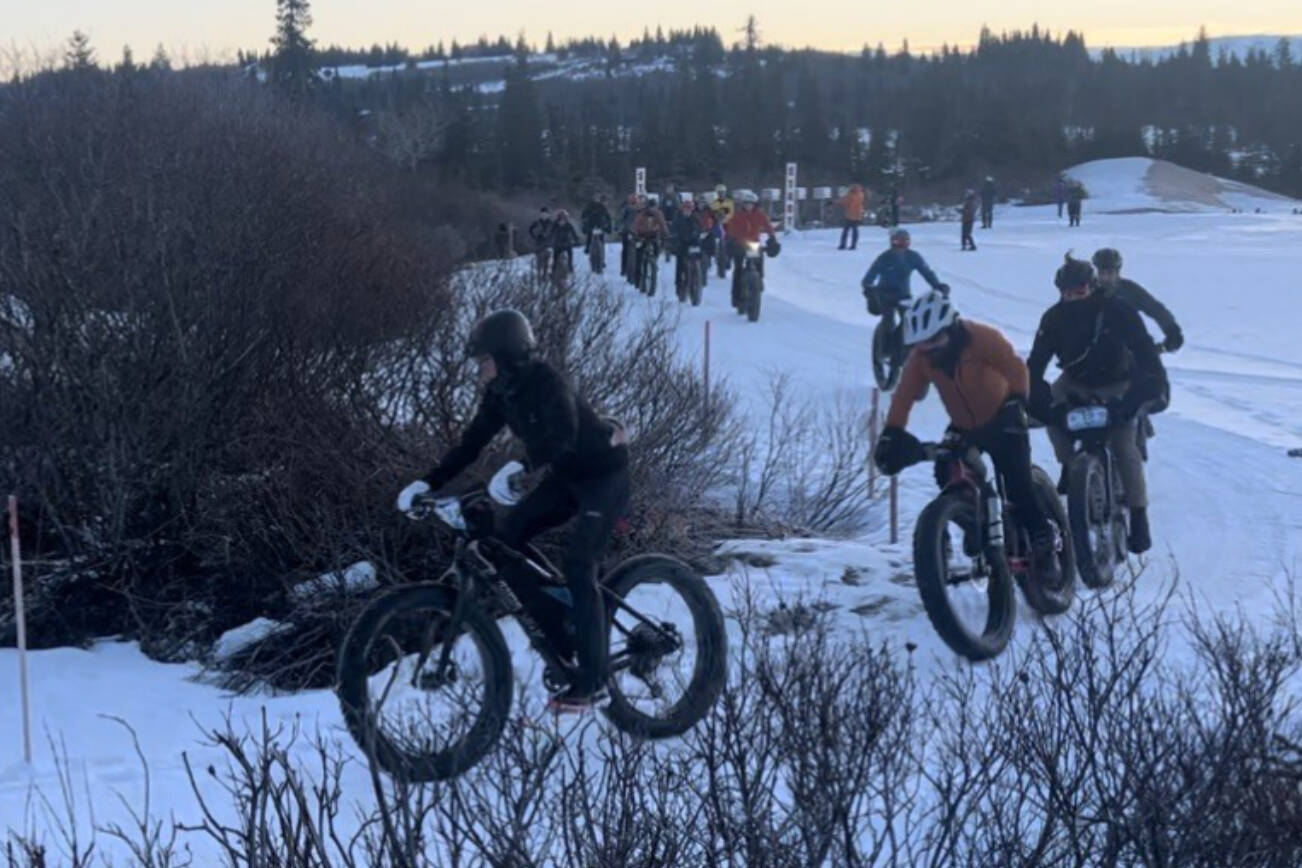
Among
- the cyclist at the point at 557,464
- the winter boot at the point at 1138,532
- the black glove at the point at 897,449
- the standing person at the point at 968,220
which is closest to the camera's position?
the cyclist at the point at 557,464

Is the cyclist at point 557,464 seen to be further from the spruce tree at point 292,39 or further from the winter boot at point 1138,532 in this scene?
the spruce tree at point 292,39

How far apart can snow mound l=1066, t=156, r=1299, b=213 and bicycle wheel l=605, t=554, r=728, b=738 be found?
52.4 meters

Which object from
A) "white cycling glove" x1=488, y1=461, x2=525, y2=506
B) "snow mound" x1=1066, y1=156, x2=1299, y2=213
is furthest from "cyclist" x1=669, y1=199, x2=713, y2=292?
"snow mound" x1=1066, y1=156, x2=1299, y2=213

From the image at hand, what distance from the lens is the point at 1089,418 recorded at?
8.73 metres

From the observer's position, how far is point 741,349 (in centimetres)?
1969

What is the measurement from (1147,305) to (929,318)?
2547 mm

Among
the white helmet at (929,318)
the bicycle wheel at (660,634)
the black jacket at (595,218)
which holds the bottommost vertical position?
the bicycle wheel at (660,634)

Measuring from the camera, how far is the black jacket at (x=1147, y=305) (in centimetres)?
931

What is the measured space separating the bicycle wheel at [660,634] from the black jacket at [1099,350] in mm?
3340

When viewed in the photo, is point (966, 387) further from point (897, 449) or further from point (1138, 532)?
point (1138, 532)

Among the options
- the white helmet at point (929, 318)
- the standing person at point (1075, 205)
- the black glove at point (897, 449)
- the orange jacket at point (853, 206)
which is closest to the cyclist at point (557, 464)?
the black glove at point (897, 449)

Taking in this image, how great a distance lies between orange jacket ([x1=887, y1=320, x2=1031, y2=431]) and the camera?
7594mm

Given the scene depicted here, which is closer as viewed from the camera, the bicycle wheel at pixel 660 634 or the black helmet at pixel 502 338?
the black helmet at pixel 502 338

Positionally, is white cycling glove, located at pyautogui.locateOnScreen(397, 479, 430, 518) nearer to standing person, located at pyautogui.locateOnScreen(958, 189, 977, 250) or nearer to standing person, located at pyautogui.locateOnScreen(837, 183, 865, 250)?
standing person, located at pyautogui.locateOnScreen(837, 183, 865, 250)
